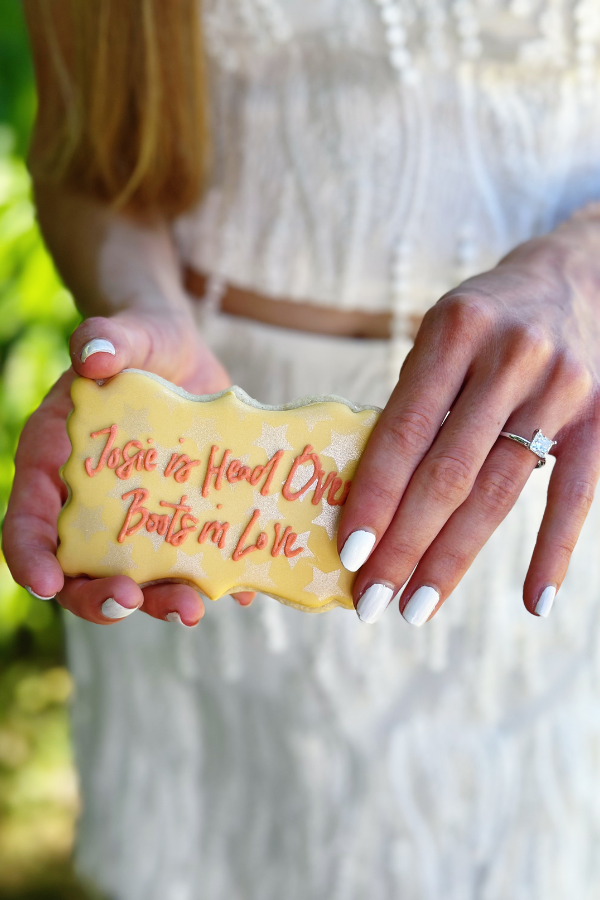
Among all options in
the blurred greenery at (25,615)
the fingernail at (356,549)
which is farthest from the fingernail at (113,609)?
the blurred greenery at (25,615)

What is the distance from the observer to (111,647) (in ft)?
3.99

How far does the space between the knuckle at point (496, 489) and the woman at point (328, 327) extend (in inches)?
14.2

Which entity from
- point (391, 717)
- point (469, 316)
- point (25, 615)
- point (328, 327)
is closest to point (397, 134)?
point (328, 327)

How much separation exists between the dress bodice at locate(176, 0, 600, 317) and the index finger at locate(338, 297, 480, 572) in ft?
1.46

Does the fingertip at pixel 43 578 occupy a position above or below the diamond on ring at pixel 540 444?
below

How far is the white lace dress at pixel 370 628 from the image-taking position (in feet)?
3.28

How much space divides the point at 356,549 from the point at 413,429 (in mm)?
106

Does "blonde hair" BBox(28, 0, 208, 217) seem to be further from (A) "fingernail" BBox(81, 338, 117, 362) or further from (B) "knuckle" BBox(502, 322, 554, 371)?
(B) "knuckle" BBox(502, 322, 554, 371)

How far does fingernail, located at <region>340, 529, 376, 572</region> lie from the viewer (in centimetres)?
63

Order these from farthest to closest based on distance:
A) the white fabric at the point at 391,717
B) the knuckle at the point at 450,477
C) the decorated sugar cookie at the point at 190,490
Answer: the white fabric at the point at 391,717 < the decorated sugar cookie at the point at 190,490 < the knuckle at the point at 450,477

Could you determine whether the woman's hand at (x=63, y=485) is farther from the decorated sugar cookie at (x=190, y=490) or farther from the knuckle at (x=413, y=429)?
the knuckle at (x=413, y=429)

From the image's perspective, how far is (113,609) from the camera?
2.10ft

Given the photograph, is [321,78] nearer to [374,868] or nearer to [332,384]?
[332,384]

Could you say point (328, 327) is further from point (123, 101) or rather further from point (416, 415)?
point (416, 415)
